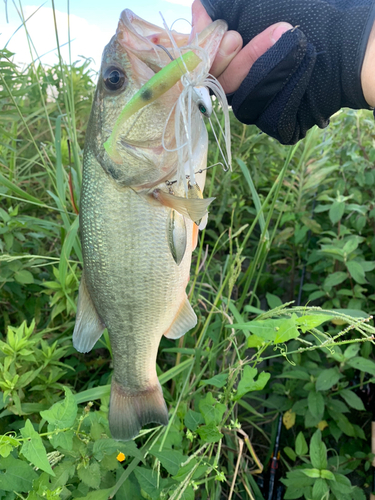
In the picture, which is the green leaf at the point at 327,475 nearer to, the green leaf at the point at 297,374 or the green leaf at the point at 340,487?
the green leaf at the point at 340,487

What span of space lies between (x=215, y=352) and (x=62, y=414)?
0.75 m

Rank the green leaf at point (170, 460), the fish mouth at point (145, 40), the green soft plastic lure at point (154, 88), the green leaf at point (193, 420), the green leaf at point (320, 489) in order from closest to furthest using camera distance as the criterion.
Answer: the green soft plastic lure at point (154, 88) → the fish mouth at point (145, 40) → the green leaf at point (170, 460) → the green leaf at point (193, 420) → the green leaf at point (320, 489)

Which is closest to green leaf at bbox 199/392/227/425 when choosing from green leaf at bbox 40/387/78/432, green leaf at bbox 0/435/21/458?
green leaf at bbox 40/387/78/432

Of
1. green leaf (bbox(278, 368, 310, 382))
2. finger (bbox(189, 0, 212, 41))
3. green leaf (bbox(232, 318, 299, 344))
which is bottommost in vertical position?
green leaf (bbox(278, 368, 310, 382))

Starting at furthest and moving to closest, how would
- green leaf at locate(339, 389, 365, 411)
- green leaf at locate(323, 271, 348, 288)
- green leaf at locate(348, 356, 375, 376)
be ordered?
green leaf at locate(323, 271, 348, 288), green leaf at locate(339, 389, 365, 411), green leaf at locate(348, 356, 375, 376)

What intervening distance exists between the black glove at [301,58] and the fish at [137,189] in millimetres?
126

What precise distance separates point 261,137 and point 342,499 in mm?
1643

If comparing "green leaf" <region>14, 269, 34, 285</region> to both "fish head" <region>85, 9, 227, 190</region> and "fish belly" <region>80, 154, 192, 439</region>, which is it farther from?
"fish head" <region>85, 9, 227, 190</region>

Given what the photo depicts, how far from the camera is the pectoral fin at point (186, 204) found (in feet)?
2.50

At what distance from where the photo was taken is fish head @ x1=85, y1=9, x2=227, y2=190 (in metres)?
0.85

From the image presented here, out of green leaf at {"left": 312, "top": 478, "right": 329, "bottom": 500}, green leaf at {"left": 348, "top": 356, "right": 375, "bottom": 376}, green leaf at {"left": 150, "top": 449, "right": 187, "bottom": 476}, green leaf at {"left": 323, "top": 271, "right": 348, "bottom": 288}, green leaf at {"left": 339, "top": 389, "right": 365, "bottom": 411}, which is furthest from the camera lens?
green leaf at {"left": 323, "top": 271, "right": 348, "bottom": 288}

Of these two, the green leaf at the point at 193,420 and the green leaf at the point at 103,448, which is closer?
the green leaf at the point at 103,448

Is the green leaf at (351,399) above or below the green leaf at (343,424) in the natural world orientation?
above

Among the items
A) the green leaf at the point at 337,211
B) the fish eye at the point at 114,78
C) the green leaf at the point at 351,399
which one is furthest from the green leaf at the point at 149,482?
the green leaf at the point at 337,211
